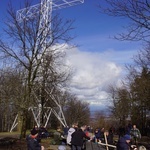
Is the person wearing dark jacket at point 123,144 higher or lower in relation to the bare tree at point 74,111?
lower

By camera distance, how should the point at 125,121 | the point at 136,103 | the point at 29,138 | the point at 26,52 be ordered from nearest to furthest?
the point at 29,138, the point at 26,52, the point at 136,103, the point at 125,121

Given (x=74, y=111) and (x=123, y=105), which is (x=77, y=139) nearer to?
(x=123, y=105)

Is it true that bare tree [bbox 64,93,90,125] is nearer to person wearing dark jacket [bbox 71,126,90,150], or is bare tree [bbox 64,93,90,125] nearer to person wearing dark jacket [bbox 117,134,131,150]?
person wearing dark jacket [bbox 71,126,90,150]

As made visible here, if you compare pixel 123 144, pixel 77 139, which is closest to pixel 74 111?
pixel 77 139

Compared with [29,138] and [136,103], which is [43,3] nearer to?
[29,138]

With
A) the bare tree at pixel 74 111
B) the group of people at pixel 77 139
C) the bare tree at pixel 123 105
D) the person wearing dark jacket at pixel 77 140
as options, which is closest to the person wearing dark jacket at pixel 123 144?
the group of people at pixel 77 139

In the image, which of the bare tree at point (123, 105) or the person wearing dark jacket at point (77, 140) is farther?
the bare tree at point (123, 105)

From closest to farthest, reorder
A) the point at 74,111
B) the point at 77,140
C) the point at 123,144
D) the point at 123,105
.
Answer: the point at 123,144, the point at 77,140, the point at 123,105, the point at 74,111

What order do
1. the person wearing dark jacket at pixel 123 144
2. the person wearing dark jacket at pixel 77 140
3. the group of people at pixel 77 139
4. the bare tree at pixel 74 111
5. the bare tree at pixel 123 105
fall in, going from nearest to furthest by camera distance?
the person wearing dark jacket at pixel 123 144
the group of people at pixel 77 139
the person wearing dark jacket at pixel 77 140
the bare tree at pixel 123 105
the bare tree at pixel 74 111

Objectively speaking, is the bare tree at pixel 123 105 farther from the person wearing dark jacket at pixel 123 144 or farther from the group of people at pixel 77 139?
the person wearing dark jacket at pixel 123 144

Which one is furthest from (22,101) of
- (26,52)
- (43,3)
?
(43,3)

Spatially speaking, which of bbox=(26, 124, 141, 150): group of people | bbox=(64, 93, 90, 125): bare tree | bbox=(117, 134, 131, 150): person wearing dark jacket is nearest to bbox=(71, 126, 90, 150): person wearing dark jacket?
bbox=(26, 124, 141, 150): group of people

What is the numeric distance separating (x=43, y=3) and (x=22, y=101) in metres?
8.87

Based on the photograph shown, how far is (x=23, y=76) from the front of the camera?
26.8 metres
